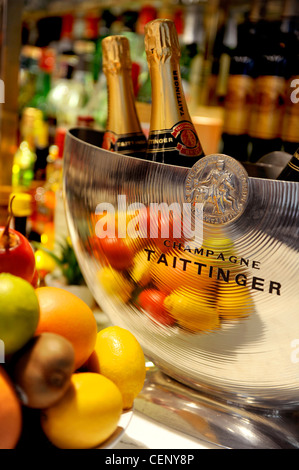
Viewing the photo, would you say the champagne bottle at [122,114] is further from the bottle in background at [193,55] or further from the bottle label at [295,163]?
the bottle in background at [193,55]

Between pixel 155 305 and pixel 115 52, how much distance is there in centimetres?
30

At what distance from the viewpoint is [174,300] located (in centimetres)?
44

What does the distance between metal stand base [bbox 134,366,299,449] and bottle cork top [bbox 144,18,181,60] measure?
0.36m

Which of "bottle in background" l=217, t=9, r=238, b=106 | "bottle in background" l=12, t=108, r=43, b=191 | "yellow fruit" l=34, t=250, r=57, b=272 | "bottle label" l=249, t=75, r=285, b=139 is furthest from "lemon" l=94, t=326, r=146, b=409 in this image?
"bottle in background" l=217, t=9, r=238, b=106

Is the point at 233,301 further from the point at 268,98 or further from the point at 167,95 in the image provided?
the point at 268,98

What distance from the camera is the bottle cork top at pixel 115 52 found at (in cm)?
55

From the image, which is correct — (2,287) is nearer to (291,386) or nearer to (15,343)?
(15,343)

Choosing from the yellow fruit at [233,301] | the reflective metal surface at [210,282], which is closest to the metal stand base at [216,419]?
the reflective metal surface at [210,282]

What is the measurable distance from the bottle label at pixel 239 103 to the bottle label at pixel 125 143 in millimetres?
284

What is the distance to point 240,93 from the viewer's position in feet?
2.78

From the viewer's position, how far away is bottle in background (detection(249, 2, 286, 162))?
77cm

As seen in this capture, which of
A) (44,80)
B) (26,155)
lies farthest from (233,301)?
(44,80)
